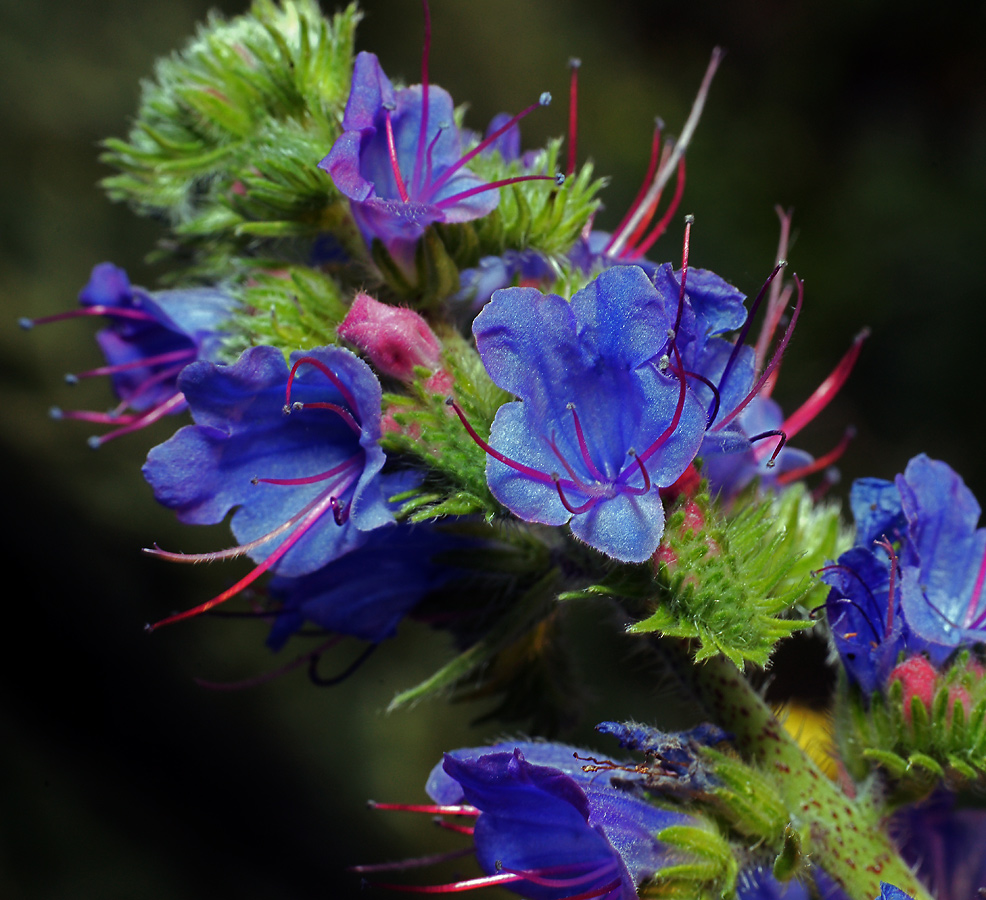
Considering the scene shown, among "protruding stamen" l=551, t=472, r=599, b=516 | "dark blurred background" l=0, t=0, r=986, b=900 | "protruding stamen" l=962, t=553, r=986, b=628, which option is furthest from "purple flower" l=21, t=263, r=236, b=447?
"dark blurred background" l=0, t=0, r=986, b=900

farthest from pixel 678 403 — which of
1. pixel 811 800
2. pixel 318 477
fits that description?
pixel 811 800

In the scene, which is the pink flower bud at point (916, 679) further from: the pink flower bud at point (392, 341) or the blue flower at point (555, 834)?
the pink flower bud at point (392, 341)

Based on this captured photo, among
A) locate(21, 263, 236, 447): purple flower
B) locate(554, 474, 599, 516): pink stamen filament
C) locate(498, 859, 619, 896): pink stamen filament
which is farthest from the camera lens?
locate(21, 263, 236, 447): purple flower

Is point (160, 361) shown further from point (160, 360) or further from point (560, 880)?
point (560, 880)

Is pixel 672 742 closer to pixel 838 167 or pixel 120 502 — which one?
pixel 120 502

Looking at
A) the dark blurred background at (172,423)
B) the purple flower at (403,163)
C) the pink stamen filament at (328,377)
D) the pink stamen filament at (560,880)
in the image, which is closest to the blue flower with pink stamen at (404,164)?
the purple flower at (403,163)

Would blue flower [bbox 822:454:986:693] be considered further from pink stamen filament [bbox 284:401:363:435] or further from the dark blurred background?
the dark blurred background
